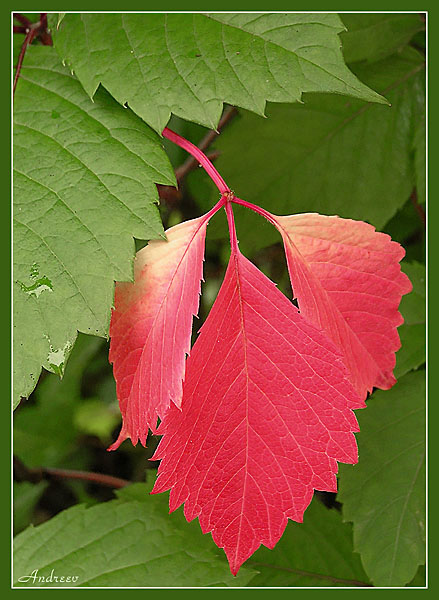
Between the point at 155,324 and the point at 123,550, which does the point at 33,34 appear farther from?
the point at 123,550


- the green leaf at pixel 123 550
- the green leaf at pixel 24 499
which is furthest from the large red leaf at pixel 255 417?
the green leaf at pixel 24 499

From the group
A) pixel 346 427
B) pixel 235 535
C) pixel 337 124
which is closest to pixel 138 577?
pixel 235 535

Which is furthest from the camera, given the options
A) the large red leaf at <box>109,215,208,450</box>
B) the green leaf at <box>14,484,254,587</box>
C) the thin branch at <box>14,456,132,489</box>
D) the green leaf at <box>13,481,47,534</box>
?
the green leaf at <box>13,481,47,534</box>

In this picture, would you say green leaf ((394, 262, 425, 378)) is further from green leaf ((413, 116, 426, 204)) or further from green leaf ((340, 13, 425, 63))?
green leaf ((340, 13, 425, 63))

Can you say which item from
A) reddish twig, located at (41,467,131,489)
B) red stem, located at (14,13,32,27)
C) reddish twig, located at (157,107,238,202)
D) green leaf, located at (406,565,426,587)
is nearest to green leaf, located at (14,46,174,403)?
red stem, located at (14,13,32,27)

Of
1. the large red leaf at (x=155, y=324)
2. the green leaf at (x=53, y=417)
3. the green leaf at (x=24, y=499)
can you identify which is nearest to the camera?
the large red leaf at (x=155, y=324)

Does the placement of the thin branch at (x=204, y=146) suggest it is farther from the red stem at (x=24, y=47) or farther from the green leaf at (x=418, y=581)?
the green leaf at (x=418, y=581)

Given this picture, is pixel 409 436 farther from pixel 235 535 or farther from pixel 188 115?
pixel 188 115
